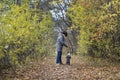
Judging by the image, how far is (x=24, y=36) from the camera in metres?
13.1

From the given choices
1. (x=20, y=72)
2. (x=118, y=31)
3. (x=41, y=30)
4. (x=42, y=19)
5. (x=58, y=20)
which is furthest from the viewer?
(x=58, y=20)

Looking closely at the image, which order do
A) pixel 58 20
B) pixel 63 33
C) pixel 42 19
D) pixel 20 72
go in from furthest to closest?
pixel 58 20
pixel 42 19
pixel 63 33
pixel 20 72

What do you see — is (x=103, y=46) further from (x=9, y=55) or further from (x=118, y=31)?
(x=9, y=55)

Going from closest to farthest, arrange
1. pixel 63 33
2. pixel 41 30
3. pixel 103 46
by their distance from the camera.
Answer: pixel 103 46, pixel 63 33, pixel 41 30

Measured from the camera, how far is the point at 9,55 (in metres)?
11.9

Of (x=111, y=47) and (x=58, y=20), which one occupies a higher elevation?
(x=58, y=20)

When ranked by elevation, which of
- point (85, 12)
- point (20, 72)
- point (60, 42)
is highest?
point (85, 12)

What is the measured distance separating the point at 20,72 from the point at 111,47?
4.53 metres

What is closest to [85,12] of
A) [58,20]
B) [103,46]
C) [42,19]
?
[103,46]

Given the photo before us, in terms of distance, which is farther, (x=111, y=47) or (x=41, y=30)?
(x=41, y=30)

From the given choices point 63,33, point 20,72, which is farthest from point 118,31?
point 20,72

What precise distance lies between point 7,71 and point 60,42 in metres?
5.39

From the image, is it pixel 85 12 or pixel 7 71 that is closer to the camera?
pixel 7 71

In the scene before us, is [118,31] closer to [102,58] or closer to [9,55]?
[102,58]
